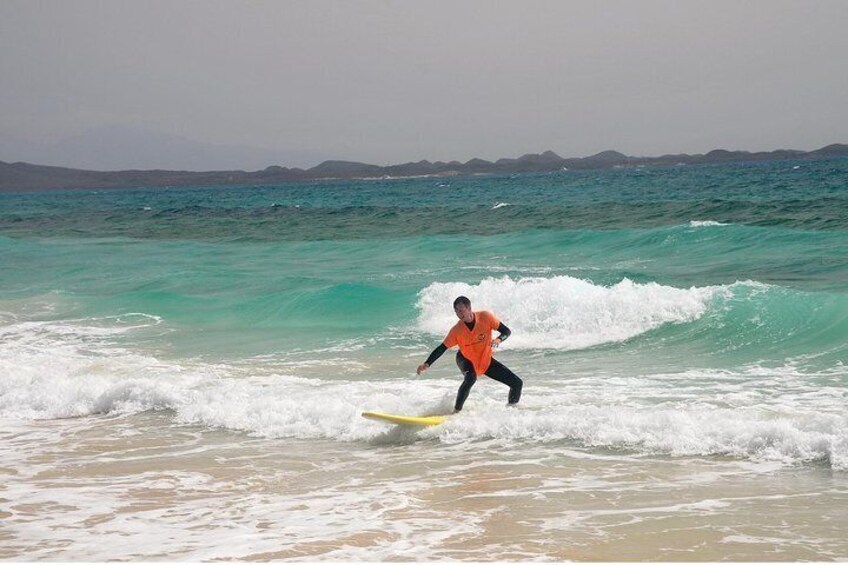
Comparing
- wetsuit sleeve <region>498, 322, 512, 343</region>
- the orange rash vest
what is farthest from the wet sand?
wetsuit sleeve <region>498, 322, 512, 343</region>

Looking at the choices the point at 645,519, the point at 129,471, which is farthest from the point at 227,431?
the point at 645,519

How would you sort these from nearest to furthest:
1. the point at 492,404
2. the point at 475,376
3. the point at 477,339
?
1. the point at 477,339
2. the point at 475,376
3. the point at 492,404

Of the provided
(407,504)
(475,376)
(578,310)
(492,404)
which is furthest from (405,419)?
(578,310)

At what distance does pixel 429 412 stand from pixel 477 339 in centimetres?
118

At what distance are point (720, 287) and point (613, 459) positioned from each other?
30.0ft

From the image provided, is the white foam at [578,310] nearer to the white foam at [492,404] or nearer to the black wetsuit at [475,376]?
the white foam at [492,404]

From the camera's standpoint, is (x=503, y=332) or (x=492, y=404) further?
(x=492, y=404)

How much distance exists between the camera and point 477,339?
9930 mm

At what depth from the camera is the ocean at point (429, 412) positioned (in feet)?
22.4

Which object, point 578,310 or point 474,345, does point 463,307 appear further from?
point 578,310

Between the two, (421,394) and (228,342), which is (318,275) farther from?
(421,394)

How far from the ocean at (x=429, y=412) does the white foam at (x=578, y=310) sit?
0.17 ft

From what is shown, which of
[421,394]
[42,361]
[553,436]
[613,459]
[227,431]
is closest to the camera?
[613,459]

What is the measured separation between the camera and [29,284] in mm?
26344
